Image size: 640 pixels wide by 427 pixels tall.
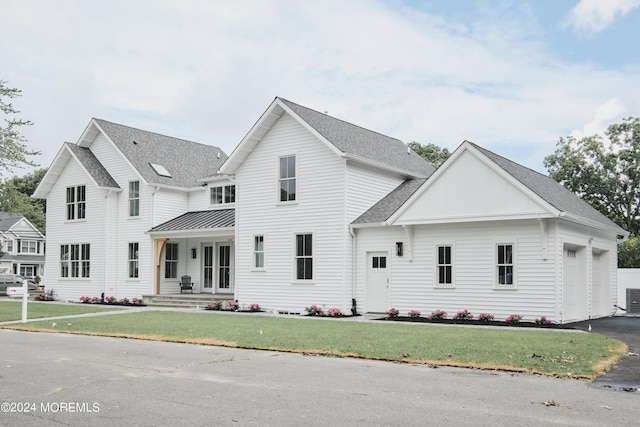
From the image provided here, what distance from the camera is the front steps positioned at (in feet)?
91.3

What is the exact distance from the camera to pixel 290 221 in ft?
82.2

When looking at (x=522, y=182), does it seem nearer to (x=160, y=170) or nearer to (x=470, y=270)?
(x=470, y=270)

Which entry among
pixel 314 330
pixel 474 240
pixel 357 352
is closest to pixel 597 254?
pixel 474 240

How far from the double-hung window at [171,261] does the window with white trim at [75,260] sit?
13.6ft

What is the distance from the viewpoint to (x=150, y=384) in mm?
9773

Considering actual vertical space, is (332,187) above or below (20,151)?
below

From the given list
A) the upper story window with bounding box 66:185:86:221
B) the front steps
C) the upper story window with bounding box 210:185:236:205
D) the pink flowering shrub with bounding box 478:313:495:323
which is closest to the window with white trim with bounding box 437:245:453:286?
the pink flowering shrub with bounding box 478:313:495:323

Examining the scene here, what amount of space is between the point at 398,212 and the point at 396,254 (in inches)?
63.8

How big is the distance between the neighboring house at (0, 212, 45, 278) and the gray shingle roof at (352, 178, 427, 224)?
167 ft

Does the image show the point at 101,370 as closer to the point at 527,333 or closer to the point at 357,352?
the point at 357,352

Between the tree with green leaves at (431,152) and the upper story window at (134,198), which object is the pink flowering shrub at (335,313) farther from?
the tree with green leaves at (431,152)

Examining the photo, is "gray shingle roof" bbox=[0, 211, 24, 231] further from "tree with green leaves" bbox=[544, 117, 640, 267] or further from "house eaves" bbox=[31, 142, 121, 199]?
"tree with green leaves" bbox=[544, 117, 640, 267]

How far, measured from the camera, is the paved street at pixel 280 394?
24.9 ft

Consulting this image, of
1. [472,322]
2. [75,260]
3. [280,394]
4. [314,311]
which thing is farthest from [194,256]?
[280,394]
